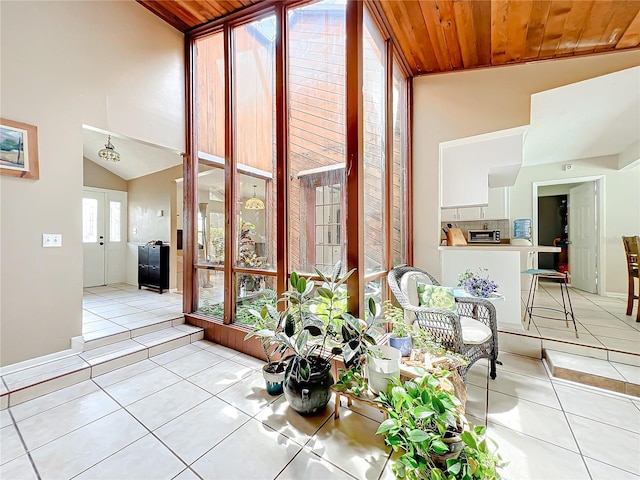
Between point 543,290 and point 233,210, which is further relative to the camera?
point 543,290

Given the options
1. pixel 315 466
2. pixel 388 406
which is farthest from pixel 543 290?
pixel 315 466

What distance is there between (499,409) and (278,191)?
8.16 ft

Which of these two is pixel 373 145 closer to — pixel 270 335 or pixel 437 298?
pixel 437 298

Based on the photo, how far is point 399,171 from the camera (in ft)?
9.70

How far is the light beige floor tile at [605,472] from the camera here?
1301 mm

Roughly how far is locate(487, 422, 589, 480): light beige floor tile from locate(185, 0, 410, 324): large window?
1.20 metres

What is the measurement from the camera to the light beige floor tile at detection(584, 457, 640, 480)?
51.2 inches

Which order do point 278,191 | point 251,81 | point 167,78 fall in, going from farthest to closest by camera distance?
point 167,78
point 251,81
point 278,191

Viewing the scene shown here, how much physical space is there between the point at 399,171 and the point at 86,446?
3.34m

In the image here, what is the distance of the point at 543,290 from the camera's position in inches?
195

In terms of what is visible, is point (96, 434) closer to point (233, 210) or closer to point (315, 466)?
point (315, 466)

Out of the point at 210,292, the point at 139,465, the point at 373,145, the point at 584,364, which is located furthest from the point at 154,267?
→ the point at 584,364

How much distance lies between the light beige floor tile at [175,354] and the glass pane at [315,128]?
1452 mm

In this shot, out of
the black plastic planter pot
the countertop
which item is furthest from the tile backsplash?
the black plastic planter pot
